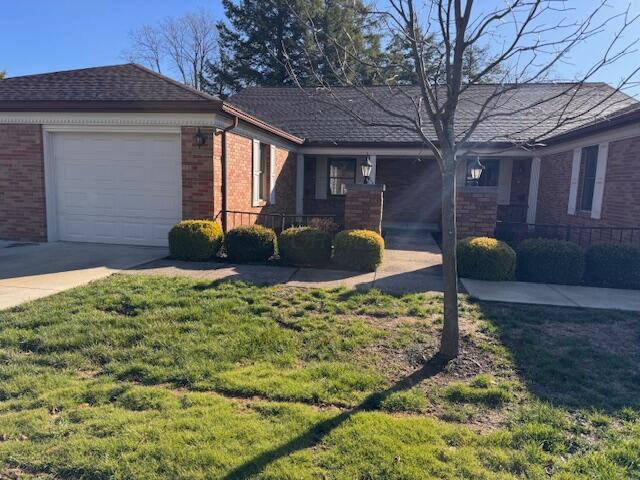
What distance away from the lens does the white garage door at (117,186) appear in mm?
9031

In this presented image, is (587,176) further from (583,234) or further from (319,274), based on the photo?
(319,274)

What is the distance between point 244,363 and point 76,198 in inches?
297

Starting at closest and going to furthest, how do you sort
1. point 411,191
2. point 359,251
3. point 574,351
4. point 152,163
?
1. point 574,351
2. point 359,251
3. point 152,163
4. point 411,191

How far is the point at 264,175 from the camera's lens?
1199 centimetres

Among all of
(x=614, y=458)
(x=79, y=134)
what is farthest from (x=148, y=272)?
(x=614, y=458)

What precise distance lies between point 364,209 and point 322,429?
19.9 feet

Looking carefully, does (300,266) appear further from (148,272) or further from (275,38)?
(275,38)

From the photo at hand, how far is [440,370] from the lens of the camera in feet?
12.6

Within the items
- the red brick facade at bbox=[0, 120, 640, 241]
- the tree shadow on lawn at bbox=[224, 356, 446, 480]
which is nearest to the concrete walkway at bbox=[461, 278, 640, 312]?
the red brick facade at bbox=[0, 120, 640, 241]

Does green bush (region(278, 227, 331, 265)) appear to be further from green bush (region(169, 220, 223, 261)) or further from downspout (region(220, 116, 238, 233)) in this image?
downspout (region(220, 116, 238, 233))

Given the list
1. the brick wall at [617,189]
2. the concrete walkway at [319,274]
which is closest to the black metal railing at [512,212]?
the brick wall at [617,189]

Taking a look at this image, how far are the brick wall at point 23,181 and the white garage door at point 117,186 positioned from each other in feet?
1.08

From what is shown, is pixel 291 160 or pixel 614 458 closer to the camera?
pixel 614 458

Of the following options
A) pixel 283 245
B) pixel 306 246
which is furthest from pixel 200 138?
pixel 306 246
